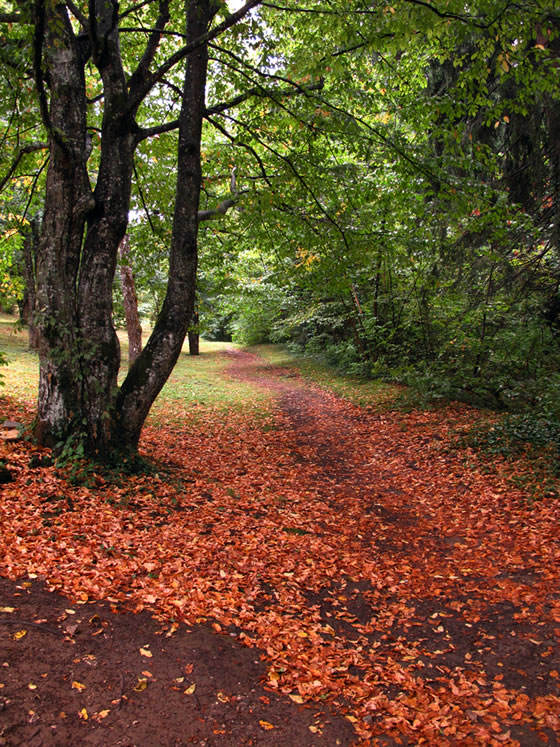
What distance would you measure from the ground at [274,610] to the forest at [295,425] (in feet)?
0.09

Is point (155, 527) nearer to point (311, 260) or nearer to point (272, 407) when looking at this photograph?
point (311, 260)

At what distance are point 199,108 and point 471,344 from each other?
7.11 meters

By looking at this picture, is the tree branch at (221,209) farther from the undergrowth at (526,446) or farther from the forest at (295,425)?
the undergrowth at (526,446)

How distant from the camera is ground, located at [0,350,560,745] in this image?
2.96m

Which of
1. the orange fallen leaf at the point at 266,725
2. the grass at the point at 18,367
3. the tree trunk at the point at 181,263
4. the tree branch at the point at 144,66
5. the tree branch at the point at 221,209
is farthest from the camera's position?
the grass at the point at 18,367

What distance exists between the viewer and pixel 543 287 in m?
9.09

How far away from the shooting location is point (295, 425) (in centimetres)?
1220

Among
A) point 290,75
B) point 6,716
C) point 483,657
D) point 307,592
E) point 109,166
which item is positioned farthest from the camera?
point 290,75

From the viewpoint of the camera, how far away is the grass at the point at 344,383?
14.0m

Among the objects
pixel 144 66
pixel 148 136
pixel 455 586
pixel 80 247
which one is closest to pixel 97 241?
pixel 80 247

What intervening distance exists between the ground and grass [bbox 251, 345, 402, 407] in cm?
607

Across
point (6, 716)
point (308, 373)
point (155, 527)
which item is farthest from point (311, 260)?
point (308, 373)

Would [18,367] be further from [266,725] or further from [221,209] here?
[266,725]

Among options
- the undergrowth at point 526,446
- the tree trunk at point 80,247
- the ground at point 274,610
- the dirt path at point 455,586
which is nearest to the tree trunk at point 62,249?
the tree trunk at point 80,247
